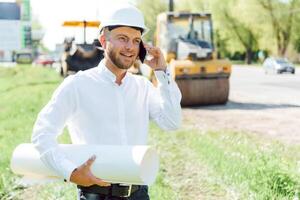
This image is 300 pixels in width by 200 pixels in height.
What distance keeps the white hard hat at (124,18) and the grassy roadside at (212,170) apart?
3.02 m

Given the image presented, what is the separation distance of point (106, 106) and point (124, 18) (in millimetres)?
449

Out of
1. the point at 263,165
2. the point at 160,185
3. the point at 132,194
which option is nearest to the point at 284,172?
the point at 263,165

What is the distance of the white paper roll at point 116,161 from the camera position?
3009mm

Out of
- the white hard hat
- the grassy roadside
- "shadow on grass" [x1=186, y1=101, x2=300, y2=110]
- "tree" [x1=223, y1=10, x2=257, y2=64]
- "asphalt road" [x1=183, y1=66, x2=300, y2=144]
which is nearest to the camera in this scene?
the white hard hat

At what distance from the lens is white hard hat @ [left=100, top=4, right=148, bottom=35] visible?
329 centimetres

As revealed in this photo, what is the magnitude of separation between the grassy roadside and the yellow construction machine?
532cm

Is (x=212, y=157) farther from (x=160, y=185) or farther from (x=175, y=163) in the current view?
(x=160, y=185)

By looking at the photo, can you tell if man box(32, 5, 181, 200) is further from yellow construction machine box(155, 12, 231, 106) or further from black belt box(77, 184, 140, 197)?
yellow construction machine box(155, 12, 231, 106)

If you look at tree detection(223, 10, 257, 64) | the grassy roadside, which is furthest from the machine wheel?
tree detection(223, 10, 257, 64)

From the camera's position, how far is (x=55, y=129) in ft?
10.5

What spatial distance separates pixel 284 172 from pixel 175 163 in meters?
2.66

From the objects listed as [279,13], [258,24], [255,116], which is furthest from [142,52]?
[258,24]

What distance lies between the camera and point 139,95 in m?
3.46

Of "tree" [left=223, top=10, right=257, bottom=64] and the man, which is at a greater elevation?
the man
